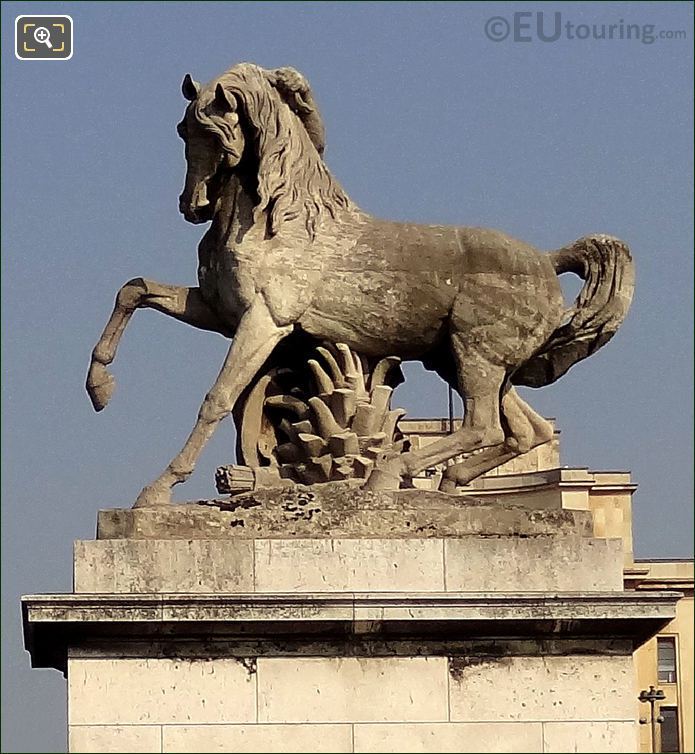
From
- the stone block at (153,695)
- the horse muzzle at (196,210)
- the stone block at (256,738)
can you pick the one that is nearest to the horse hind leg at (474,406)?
the horse muzzle at (196,210)

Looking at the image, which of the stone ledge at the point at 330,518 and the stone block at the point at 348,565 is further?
the stone ledge at the point at 330,518

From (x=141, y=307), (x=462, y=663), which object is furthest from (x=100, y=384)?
(x=462, y=663)

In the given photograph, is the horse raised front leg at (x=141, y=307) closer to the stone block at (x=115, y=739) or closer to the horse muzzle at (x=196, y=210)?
the horse muzzle at (x=196, y=210)

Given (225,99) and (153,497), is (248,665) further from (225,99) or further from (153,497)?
(225,99)

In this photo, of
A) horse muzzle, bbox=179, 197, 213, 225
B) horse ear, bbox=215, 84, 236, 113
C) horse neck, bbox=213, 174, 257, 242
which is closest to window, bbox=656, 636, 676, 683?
horse muzzle, bbox=179, 197, 213, 225

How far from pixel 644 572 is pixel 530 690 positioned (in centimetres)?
3400

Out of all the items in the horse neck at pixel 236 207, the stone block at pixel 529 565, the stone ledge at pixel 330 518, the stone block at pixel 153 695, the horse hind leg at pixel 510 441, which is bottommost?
the stone block at pixel 153 695

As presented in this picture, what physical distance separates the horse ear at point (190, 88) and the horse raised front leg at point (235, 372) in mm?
1606

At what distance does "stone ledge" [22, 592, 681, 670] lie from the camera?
1891 cm

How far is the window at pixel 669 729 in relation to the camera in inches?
2281

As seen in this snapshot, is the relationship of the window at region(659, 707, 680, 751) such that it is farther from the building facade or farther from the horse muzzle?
the horse muzzle

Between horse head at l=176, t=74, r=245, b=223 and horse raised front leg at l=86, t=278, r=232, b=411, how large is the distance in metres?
0.58

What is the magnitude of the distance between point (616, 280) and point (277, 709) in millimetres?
4275

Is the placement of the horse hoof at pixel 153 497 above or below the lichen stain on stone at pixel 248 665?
above
